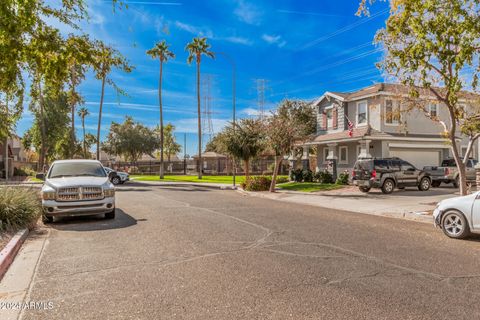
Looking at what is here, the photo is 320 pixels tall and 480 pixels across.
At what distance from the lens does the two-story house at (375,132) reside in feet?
81.1

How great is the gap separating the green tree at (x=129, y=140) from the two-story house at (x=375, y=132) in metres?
45.9

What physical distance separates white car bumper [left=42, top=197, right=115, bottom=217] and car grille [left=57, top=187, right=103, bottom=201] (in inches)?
4.6

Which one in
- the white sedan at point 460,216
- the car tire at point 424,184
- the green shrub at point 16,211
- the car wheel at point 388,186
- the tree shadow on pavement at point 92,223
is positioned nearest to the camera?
the white sedan at point 460,216

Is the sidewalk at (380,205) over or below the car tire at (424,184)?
below

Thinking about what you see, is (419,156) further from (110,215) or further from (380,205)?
(110,215)

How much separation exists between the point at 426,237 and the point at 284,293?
219 inches

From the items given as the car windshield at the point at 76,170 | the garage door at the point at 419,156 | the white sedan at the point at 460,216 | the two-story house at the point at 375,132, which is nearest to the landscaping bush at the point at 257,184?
the two-story house at the point at 375,132

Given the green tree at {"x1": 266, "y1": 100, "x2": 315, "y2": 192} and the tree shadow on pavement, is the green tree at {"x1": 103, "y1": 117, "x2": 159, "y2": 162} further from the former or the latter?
the tree shadow on pavement

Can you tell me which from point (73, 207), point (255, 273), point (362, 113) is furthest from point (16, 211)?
point (362, 113)

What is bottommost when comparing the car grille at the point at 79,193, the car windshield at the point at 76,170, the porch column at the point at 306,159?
the car grille at the point at 79,193

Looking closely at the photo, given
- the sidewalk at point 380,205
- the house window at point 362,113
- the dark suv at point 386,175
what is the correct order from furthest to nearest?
the house window at point 362,113 < the dark suv at point 386,175 < the sidewalk at point 380,205

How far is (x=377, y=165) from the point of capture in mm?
20000

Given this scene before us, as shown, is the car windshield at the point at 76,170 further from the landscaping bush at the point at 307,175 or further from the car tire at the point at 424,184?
the landscaping bush at the point at 307,175

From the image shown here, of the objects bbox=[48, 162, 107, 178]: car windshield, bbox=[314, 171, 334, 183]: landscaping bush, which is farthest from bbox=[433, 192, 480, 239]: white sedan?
bbox=[314, 171, 334, 183]: landscaping bush
